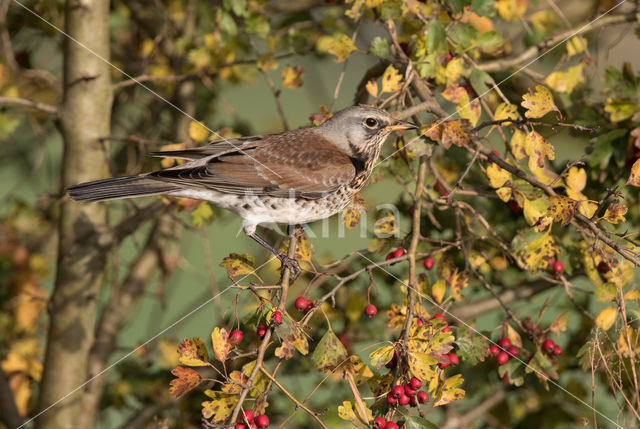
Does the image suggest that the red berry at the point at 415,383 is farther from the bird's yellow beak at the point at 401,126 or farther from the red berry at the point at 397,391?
the bird's yellow beak at the point at 401,126

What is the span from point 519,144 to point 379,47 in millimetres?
608

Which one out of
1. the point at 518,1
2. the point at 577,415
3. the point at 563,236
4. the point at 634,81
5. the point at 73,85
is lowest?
the point at 577,415

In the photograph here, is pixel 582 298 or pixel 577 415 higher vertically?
pixel 582 298

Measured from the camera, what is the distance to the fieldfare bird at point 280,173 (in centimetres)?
236

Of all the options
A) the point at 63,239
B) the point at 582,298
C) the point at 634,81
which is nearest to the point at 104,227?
the point at 63,239

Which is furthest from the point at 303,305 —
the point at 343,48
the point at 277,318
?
the point at 343,48

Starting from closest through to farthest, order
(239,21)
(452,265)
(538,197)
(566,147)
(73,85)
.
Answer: (538,197), (452,265), (73,85), (239,21), (566,147)

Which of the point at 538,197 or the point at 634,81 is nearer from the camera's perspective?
the point at 538,197

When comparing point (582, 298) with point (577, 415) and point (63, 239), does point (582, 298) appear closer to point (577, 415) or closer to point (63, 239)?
point (577, 415)

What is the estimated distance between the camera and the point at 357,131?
259 centimetres

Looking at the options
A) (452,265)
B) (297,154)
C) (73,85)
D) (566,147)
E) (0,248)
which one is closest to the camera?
(452,265)

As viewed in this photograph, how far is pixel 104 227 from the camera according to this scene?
285 cm

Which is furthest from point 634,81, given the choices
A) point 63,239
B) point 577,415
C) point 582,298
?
point 63,239

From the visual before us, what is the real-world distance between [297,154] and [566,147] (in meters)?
1.72
